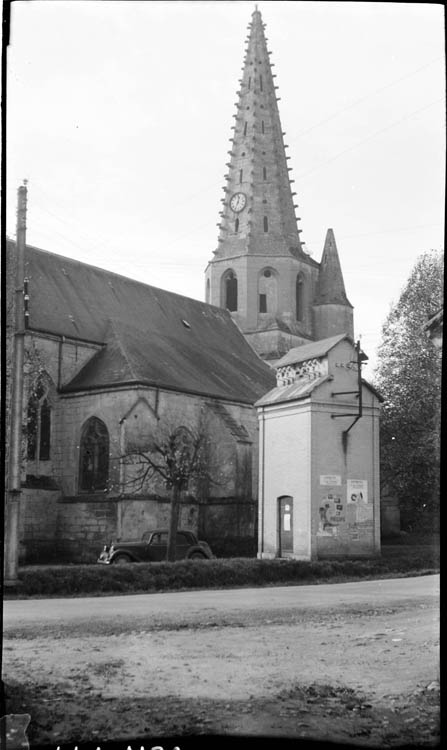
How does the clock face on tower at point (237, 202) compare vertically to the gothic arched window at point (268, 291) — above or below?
above

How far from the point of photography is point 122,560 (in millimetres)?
8023

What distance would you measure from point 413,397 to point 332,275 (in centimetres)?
99

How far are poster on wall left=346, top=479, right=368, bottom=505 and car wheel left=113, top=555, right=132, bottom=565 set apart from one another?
2595 millimetres

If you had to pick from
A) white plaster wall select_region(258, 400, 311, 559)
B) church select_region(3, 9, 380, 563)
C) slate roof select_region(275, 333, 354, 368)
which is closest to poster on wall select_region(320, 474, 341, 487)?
church select_region(3, 9, 380, 563)

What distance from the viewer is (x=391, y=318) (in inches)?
210

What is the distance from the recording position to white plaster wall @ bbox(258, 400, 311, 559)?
6449mm

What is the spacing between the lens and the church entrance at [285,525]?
6.51 m

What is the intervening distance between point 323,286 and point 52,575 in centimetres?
308

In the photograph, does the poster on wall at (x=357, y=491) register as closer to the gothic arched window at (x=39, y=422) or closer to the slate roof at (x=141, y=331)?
the slate roof at (x=141, y=331)

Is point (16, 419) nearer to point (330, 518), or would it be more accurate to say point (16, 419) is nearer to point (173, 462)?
point (330, 518)

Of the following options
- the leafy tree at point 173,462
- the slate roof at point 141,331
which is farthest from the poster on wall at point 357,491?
the leafy tree at point 173,462

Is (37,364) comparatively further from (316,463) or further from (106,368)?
(316,463)

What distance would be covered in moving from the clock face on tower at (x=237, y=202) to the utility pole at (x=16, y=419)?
1716 millimetres

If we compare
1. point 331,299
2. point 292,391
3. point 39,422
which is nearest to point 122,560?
point 39,422
